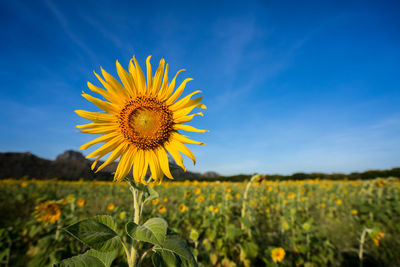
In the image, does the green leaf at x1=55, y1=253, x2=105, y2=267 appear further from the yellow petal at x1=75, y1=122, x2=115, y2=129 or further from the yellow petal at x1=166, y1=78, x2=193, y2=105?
the yellow petal at x1=166, y1=78, x2=193, y2=105

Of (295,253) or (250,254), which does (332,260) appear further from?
(250,254)

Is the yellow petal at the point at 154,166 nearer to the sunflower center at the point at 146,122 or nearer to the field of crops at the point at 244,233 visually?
the sunflower center at the point at 146,122

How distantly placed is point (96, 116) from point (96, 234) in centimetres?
72

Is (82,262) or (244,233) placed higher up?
(82,262)

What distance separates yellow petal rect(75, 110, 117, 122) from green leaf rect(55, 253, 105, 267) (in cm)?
81

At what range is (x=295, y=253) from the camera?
457cm

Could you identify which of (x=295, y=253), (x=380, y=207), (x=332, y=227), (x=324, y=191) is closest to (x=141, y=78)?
(x=295, y=253)

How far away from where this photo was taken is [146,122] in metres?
1.38

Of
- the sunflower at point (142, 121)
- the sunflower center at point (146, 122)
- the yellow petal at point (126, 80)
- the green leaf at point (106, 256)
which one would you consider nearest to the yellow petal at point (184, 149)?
the sunflower at point (142, 121)

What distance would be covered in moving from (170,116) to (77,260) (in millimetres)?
996

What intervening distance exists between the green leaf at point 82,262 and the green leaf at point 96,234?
5.4 inches

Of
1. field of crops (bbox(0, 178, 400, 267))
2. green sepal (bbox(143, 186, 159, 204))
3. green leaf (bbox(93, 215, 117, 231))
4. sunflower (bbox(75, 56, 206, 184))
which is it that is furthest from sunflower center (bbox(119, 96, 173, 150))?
field of crops (bbox(0, 178, 400, 267))

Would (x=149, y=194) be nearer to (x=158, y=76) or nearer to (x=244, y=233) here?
(x=158, y=76)

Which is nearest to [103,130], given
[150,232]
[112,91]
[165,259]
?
[112,91]
